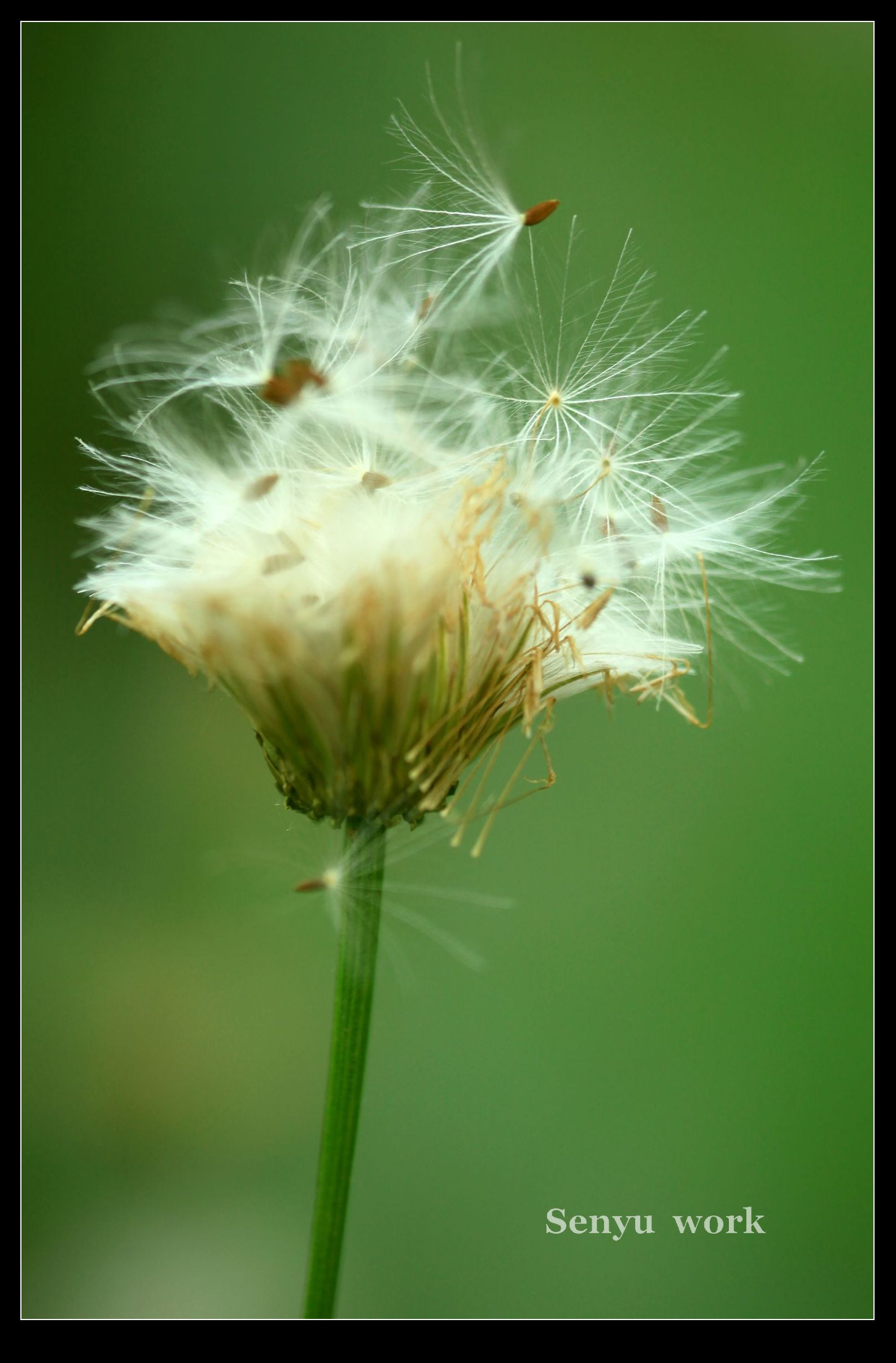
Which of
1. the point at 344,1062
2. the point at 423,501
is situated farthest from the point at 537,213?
the point at 344,1062

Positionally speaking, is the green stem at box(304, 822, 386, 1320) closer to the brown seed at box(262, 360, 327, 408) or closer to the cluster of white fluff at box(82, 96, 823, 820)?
the cluster of white fluff at box(82, 96, 823, 820)

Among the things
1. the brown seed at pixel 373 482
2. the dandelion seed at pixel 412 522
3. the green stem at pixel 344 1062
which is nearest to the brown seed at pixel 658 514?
the dandelion seed at pixel 412 522

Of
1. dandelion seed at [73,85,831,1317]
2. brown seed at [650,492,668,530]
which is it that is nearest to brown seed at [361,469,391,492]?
dandelion seed at [73,85,831,1317]

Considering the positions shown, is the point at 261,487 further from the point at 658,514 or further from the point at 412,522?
the point at 658,514

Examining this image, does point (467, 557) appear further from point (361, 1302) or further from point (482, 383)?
point (361, 1302)

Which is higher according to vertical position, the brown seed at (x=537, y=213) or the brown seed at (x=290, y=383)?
the brown seed at (x=537, y=213)

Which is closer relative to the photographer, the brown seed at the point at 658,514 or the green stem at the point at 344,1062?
the green stem at the point at 344,1062

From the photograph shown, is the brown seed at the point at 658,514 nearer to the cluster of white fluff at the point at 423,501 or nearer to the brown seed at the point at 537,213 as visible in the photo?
the cluster of white fluff at the point at 423,501
